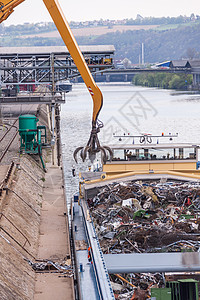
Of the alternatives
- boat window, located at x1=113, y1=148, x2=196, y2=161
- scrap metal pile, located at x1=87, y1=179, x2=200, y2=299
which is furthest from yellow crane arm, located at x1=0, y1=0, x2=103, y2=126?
boat window, located at x1=113, y1=148, x2=196, y2=161

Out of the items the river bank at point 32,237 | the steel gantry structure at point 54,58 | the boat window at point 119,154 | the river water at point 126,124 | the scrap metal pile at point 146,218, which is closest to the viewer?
the river bank at point 32,237

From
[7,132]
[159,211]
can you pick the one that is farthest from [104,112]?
[159,211]

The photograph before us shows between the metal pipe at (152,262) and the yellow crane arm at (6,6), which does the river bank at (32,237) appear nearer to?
the metal pipe at (152,262)

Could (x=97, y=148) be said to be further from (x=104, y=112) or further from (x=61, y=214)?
(x=104, y=112)

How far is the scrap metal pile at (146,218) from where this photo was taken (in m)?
15.9

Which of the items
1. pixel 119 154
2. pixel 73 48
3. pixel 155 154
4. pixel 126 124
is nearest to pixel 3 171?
pixel 119 154

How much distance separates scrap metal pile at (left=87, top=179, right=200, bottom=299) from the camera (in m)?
15.9

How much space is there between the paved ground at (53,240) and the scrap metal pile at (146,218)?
134cm

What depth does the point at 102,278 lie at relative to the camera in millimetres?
13438

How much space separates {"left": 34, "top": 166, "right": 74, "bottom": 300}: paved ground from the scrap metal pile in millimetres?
1342

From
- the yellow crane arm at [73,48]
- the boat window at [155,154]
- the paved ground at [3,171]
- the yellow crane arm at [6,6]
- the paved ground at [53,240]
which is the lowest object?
the paved ground at [53,240]

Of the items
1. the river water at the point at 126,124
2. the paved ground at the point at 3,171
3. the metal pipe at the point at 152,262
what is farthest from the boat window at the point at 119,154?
the metal pipe at the point at 152,262

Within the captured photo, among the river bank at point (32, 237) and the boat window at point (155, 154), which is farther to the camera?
the boat window at point (155, 154)

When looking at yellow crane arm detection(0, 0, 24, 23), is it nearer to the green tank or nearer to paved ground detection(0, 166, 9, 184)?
paved ground detection(0, 166, 9, 184)
